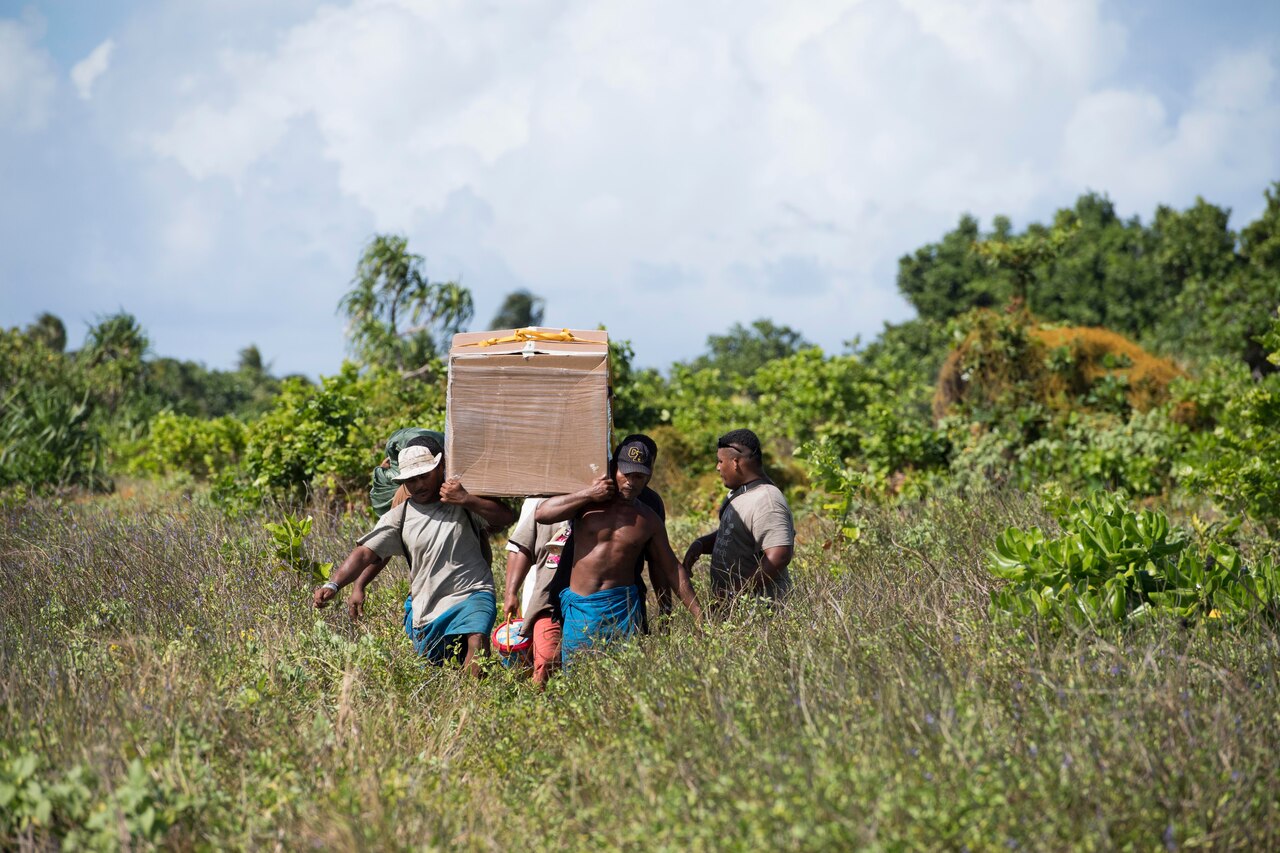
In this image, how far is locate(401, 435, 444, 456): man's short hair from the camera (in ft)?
16.7

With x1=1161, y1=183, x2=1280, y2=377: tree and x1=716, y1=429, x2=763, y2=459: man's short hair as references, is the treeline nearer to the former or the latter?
x1=1161, y1=183, x2=1280, y2=377: tree

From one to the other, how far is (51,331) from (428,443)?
3407 centimetres

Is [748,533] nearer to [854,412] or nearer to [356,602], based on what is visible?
[356,602]

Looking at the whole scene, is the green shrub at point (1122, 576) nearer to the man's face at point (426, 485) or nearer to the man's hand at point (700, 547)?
the man's hand at point (700, 547)

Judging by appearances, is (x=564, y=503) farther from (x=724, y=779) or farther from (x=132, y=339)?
(x=132, y=339)

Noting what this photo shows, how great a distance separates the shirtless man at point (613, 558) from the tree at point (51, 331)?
108 feet

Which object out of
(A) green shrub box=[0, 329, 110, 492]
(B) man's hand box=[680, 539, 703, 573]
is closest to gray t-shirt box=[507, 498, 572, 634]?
(B) man's hand box=[680, 539, 703, 573]

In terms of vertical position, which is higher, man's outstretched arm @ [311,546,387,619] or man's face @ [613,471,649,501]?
man's face @ [613,471,649,501]

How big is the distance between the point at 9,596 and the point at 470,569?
10.2 ft

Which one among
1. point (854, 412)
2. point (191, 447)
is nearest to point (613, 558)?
point (854, 412)

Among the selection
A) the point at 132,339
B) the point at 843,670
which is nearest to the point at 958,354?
the point at 843,670

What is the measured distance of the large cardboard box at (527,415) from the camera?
4656mm

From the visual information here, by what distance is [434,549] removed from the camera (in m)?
5.12

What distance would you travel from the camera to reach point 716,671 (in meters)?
4.07
